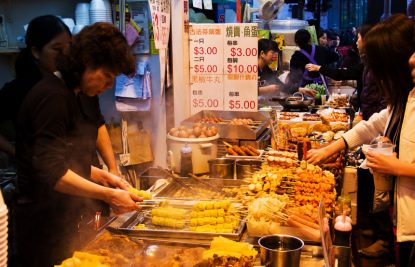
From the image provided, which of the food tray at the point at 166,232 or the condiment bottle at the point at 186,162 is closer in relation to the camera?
the food tray at the point at 166,232

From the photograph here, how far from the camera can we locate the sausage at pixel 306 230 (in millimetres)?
2969

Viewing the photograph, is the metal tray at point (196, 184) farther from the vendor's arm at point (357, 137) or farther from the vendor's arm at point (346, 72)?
the vendor's arm at point (346, 72)

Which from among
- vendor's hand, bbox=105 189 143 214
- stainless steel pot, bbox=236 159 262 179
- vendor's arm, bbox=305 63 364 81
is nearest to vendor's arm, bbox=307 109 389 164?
stainless steel pot, bbox=236 159 262 179

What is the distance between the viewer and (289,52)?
48.0 feet

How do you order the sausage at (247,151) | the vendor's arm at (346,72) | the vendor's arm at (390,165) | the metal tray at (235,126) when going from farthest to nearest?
the vendor's arm at (346,72) < the metal tray at (235,126) < the sausage at (247,151) < the vendor's arm at (390,165)

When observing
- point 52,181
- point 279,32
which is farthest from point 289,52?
point 52,181

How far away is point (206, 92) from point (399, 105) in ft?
11.6

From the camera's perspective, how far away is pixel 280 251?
2.58 meters

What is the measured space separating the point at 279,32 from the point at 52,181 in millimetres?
12720

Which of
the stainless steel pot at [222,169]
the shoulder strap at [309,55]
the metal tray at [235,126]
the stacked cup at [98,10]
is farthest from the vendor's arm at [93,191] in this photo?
the shoulder strap at [309,55]

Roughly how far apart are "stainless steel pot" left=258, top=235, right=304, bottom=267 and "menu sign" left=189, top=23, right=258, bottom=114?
4046 mm

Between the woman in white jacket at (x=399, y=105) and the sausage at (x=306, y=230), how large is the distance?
880mm

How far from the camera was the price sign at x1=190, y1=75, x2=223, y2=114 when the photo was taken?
22.1 ft

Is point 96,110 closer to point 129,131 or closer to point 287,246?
point 287,246
